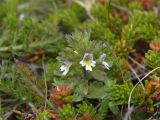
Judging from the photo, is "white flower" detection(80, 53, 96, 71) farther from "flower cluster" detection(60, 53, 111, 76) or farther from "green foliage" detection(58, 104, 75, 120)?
"green foliage" detection(58, 104, 75, 120)

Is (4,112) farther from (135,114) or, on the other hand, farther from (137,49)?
(137,49)

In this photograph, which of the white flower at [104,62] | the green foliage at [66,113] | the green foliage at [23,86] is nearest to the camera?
the green foliage at [66,113]

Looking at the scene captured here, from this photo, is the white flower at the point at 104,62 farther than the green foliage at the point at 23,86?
No

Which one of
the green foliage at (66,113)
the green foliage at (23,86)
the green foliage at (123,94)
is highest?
the green foliage at (23,86)

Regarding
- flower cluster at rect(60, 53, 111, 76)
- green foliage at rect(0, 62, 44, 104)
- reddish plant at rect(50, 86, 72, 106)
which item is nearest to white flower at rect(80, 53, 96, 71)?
flower cluster at rect(60, 53, 111, 76)

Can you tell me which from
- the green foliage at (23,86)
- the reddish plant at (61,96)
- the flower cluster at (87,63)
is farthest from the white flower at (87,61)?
the green foliage at (23,86)

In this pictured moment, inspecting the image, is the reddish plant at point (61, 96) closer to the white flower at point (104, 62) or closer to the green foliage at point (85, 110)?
the green foliage at point (85, 110)

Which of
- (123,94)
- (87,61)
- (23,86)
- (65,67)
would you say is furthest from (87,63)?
(23,86)

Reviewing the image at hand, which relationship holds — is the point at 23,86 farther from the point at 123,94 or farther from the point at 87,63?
the point at 123,94

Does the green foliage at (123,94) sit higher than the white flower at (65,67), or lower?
lower
